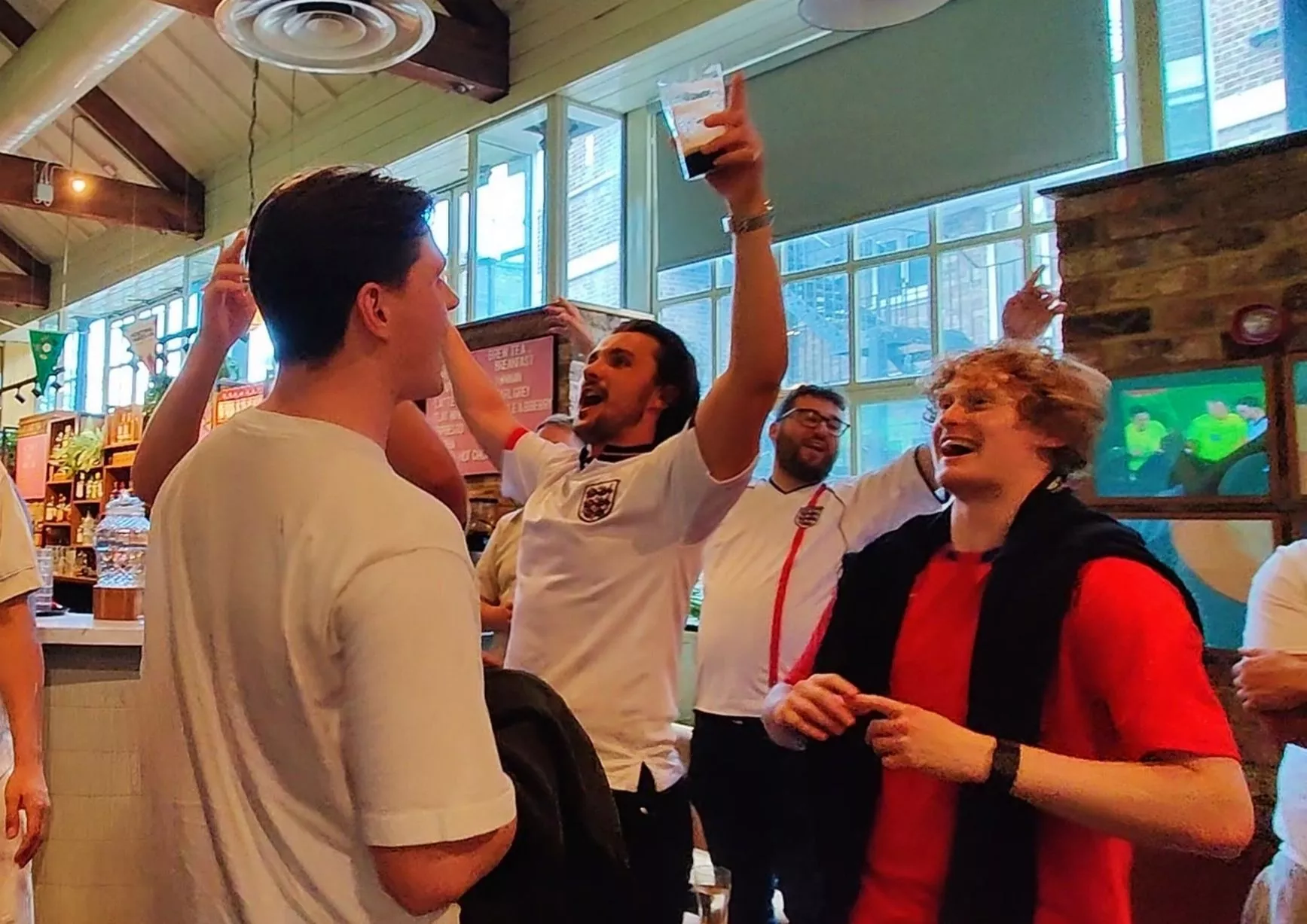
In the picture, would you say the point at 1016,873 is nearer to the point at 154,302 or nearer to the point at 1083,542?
the point at 1083,542

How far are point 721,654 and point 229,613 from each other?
217cm

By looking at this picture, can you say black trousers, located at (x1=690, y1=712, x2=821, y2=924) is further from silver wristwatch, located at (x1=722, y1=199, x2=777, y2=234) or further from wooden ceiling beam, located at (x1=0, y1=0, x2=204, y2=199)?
wooden ceiling beam, located at (x1=0, y1=0, x2=204, y2=199)

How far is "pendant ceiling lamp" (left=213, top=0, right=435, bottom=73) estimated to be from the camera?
2715 millimetres

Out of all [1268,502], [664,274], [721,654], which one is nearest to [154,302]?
[664,274]

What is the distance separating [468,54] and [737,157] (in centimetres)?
451

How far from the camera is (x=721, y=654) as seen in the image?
2.95m

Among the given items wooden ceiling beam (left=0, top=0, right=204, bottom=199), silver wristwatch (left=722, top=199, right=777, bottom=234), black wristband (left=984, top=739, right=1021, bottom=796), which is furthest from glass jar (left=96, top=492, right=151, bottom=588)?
wooden ceiling beam (left=0, top=0, right=204, bottom=199)

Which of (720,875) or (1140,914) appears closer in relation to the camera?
(720,875)

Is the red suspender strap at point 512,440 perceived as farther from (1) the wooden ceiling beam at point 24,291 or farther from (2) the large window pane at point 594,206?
(1) the wooden ceiling beam at point 24,291

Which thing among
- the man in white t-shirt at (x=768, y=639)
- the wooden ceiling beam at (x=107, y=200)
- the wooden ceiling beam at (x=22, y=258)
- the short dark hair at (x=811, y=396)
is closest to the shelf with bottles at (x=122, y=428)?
the wooden ceiling beam at (x=107, y=200)

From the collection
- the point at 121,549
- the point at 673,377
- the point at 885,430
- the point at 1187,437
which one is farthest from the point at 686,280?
the point at 673,377

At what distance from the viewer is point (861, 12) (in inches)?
100

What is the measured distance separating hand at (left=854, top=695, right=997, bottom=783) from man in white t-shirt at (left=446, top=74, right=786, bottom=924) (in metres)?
0.49

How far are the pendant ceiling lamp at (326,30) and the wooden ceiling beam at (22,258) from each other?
353 inches
